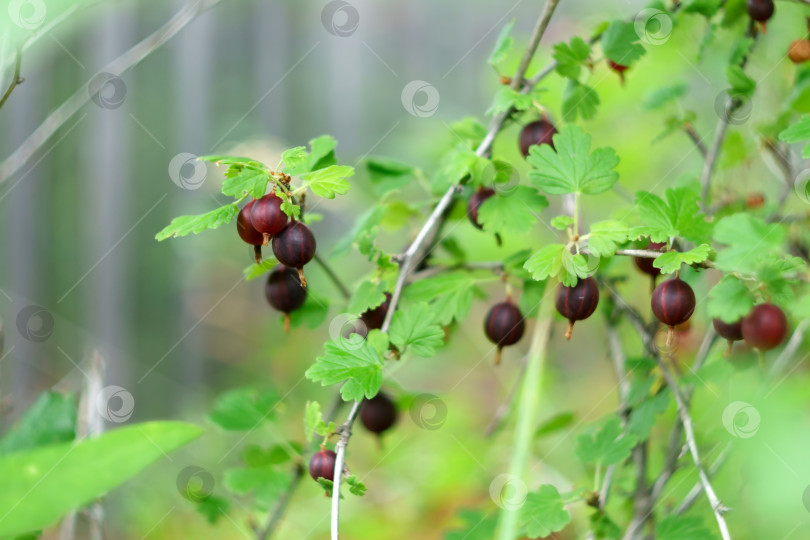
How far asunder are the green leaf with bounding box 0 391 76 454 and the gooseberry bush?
15 centimetres

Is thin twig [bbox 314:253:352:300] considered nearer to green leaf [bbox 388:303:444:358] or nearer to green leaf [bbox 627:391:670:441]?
green leaf [bbox 388:303:444:358]

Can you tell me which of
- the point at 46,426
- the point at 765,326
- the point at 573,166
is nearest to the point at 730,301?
the point at 765,326

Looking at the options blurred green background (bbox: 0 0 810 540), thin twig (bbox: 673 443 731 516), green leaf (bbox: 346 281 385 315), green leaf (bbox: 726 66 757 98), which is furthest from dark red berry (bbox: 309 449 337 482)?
blurred green background (bbox: 0 0 810 540)

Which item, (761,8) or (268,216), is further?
(761,8)

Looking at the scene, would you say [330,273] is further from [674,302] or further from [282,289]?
[674,302]

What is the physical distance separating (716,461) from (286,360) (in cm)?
147

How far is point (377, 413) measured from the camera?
0.65m

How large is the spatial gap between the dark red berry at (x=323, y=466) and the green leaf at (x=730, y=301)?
26cm

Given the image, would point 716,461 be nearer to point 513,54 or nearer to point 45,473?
point 45,473

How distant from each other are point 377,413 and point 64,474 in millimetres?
332

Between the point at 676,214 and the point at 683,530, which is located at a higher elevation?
the point at 676,214

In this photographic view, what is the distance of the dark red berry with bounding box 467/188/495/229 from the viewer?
582 mm

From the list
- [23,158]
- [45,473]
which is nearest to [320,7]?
[23,158]

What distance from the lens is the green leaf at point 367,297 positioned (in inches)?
21.2
